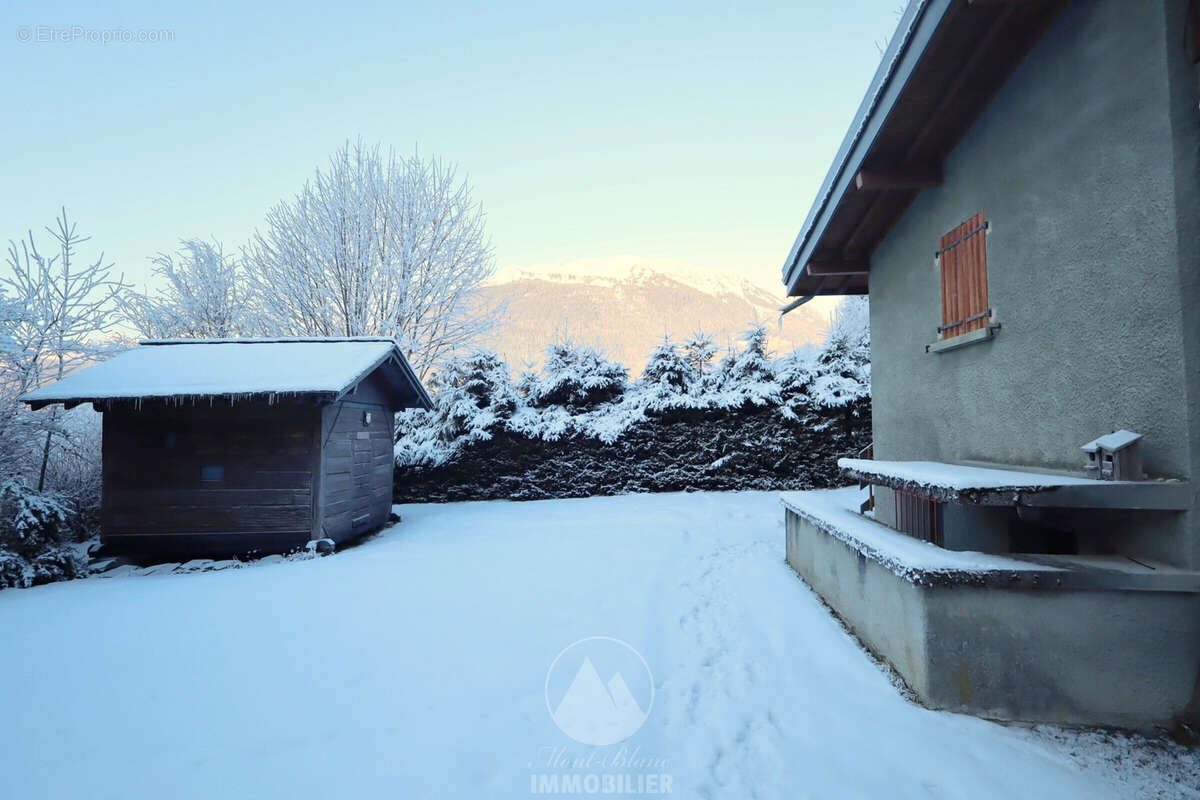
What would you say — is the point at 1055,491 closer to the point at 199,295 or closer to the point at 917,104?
the point at 917,104

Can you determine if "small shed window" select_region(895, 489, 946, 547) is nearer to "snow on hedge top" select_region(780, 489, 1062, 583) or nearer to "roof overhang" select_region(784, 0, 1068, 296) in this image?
"snow on hedge top" select_region(780, 489, 1062, 583)

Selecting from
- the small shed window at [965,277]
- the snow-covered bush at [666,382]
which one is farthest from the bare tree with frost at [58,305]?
the small shed window at [965,277]

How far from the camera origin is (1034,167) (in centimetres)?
329

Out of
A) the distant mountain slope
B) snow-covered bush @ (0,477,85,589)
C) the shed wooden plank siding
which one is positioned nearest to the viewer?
snow-covered bush @ (0,477,85,589)

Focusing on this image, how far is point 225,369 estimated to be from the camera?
7992mm

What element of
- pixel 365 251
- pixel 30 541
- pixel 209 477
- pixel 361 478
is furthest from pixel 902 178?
pixel 365 251

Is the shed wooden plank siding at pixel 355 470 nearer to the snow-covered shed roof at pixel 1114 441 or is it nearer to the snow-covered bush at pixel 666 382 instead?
the snow-covered bush at pixel 666 382

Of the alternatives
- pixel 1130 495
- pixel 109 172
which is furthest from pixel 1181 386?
pixel 109 172

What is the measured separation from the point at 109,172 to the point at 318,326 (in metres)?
6.04

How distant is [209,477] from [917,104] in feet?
31.6

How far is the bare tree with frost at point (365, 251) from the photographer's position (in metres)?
15.6

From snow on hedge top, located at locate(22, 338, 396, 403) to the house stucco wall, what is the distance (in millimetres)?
7320

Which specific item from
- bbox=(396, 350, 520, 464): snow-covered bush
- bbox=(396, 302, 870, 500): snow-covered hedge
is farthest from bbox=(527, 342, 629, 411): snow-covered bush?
bbox=(396, 350, 520, 464): snow-covered bush

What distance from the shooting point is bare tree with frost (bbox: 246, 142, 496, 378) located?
1561 cm
